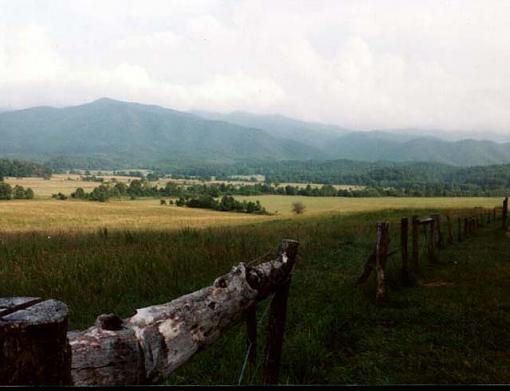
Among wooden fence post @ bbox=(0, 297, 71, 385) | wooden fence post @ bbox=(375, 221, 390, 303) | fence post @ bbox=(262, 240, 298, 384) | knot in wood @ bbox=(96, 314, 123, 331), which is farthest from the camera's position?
wooden fence post @ bbox=(375, 221, 390, 303)

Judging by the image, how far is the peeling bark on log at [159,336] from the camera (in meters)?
1.98

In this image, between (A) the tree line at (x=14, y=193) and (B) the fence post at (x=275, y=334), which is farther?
(A) the tree line at (x=14, y=193)

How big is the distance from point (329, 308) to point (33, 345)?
689 centimetres

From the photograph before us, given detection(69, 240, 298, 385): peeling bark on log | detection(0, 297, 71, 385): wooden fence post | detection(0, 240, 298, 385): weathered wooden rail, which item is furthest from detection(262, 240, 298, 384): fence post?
detection(0, 297, 71, 385): wooden fence post

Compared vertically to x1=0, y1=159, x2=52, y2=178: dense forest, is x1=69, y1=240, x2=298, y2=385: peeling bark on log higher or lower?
lower

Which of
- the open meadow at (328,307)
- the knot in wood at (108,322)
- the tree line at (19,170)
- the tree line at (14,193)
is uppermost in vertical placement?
the tree line at (19,170)

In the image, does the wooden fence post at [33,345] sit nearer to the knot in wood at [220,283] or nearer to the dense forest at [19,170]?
the knot in wood at [220,283]

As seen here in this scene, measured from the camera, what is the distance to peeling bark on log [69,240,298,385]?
198 centimetres

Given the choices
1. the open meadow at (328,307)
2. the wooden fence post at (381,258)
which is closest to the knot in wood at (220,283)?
the open meadow at (328,307)

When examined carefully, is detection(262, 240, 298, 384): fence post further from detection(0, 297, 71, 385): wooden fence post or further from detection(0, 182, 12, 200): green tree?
detection(0, 182, 12, 200): green tree

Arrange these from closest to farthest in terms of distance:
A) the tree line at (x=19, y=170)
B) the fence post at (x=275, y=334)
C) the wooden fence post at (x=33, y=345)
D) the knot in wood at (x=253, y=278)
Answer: the wooden fence post at (x=33, y=345) → the knot in wood at (x=253, y=278) → the fence post at (x=275, y=334) → the tree line at (x=19, y=170)

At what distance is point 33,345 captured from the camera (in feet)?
5.31

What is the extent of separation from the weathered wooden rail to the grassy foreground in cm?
181

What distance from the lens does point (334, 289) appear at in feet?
31.2
